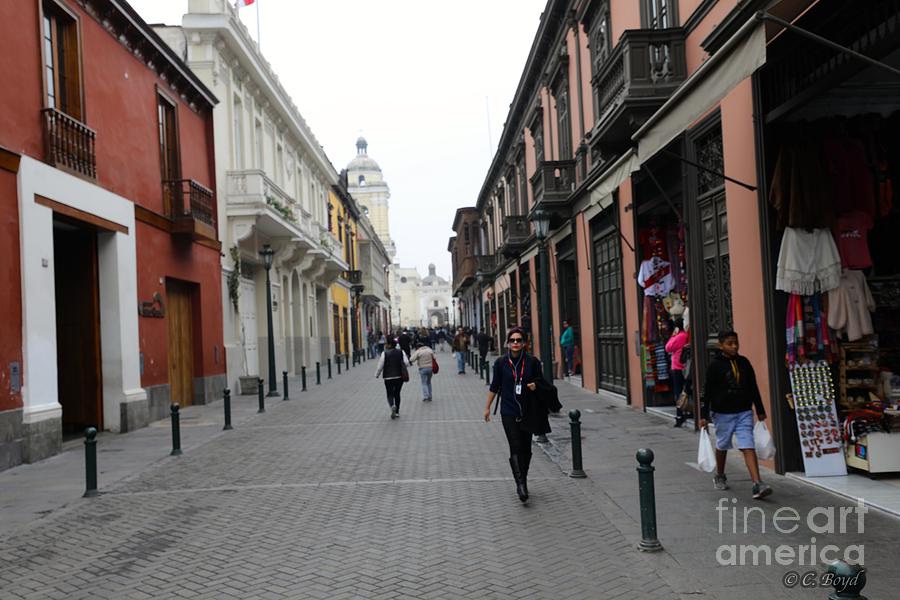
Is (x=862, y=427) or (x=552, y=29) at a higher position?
(x=552, y=29)

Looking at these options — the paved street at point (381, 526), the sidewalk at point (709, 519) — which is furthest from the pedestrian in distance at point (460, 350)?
the sidewalk at point (709, 519)

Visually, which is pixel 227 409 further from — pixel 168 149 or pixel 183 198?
pixel 168 149

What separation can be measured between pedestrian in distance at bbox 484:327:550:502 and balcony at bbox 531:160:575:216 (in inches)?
461

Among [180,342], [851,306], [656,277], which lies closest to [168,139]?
[180,342]

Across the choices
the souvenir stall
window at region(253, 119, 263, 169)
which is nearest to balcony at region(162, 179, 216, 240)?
window at region(253, 119, 263, 169)

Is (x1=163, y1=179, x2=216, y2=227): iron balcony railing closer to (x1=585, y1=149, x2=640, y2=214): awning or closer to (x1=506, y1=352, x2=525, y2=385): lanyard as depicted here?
(x1=585, y1=149, x2=640, y2=214): awning

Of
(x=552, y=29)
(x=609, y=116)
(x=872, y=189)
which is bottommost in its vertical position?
(x=872, y=189)

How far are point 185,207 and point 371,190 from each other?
87.2 metres

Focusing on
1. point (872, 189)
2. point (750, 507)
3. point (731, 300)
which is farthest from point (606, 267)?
point (750, 507)

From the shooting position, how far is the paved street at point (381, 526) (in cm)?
538

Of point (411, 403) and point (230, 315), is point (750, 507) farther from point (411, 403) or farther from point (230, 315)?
point (230, 315)

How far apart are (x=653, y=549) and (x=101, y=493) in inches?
246

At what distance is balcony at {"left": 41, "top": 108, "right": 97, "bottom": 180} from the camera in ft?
40.0

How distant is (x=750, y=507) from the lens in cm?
700
